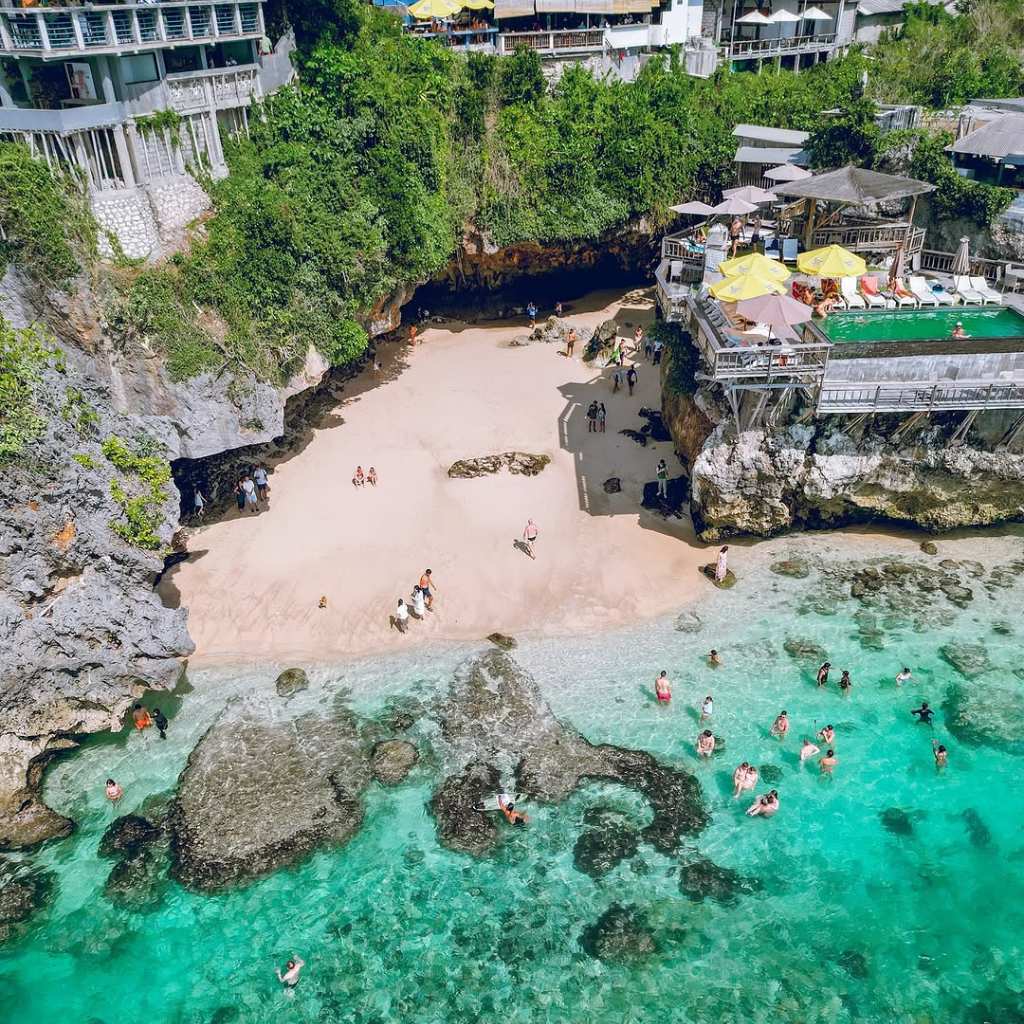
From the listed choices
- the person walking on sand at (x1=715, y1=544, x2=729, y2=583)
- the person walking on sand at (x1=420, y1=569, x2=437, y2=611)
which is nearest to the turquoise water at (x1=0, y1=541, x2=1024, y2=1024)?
the person walking on sand at (x1=420, y1=569, x2=437, y2=611)

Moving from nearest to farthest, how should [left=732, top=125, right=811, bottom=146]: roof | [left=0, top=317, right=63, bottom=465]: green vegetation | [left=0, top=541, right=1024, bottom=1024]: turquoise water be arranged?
[left=0, top=541, right=1024, bottom=1024]: turquoise water < [left=0, top=317, right=63, bottom=465]: green vegetation < [left=732, top=125, right=811, bottom=146]: roof

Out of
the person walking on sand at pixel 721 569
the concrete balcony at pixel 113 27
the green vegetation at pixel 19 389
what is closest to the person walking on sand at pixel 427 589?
the person walking on sand at pixel 721 569

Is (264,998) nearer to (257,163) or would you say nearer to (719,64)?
(257,163)

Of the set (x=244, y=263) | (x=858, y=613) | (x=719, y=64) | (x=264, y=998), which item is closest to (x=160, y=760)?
(x=264, y=998)

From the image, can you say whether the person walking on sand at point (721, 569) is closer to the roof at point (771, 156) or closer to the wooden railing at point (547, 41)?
the roof at point (771, 156)

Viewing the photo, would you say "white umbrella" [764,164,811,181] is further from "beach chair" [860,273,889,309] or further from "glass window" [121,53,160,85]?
"glass window" [121,53,160,85]

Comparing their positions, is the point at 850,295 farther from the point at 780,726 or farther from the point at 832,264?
the point at 780,726

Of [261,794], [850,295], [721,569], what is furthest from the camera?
[850,295]

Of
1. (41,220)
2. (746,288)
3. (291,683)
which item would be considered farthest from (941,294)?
(41,220)
